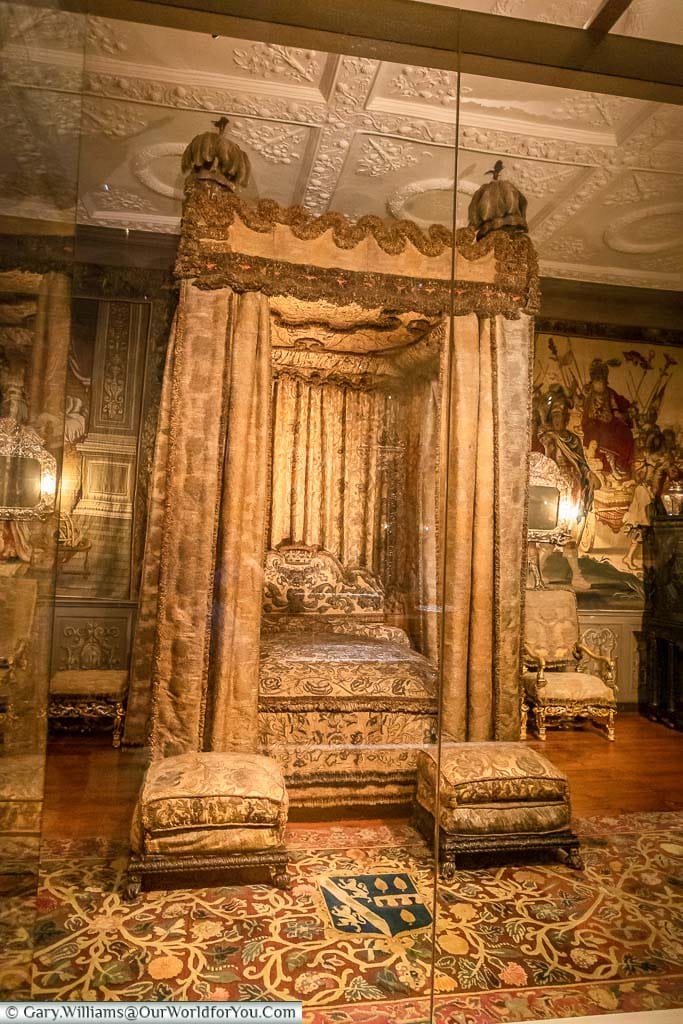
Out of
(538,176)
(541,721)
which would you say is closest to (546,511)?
(541,721)

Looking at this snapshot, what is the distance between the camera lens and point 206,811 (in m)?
2.35

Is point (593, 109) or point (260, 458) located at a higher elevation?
point (593, 109)

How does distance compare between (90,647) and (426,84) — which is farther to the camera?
(426,84)

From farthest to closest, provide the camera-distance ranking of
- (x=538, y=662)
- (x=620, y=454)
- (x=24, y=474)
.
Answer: (x=538, y=662) < (x=620, y=454) < (x=24, y=474)

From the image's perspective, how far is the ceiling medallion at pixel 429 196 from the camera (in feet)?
8.64

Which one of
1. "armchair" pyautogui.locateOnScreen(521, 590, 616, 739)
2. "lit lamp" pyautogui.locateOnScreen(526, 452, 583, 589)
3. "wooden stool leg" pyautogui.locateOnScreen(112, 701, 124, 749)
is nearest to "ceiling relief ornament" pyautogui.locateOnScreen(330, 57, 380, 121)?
"lit lamp" pyautogui.locateOnScreen(526, 452, 583, 589)

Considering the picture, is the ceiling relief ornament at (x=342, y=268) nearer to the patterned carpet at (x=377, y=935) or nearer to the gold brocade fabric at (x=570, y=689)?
the gold brocade fabric at (x=570, y=689)

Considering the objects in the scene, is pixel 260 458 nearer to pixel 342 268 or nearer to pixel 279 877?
pixel 342 268

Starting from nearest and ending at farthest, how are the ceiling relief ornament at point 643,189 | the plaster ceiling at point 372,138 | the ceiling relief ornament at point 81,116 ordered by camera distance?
1. the ceiling relief ornament at point 81,116
2. the plaster ceiling at point 372,138
3. the ceiling relief ornament at point 643,189

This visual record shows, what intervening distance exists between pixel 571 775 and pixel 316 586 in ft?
4.27

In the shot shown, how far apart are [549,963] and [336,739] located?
110cm

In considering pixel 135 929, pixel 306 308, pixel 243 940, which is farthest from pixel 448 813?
pixel 306 308

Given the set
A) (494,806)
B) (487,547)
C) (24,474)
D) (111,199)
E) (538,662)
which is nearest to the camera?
(24,474)

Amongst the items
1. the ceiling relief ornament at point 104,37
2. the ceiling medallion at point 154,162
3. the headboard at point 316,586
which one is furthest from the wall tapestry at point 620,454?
the ceiling relief ornament at point 104,37
